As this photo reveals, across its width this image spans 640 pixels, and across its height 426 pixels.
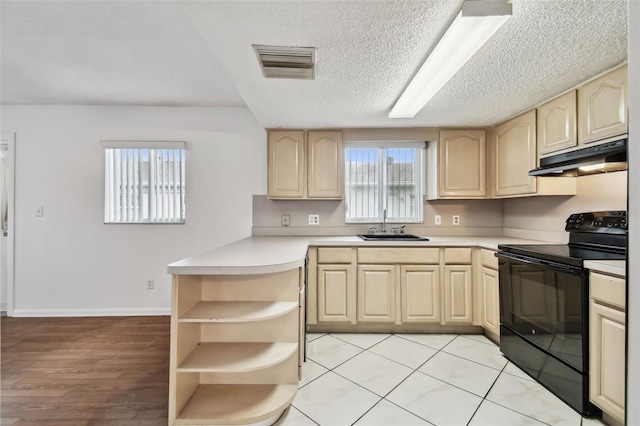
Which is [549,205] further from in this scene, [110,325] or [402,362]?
[110,325]

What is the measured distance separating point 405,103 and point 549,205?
166 cm

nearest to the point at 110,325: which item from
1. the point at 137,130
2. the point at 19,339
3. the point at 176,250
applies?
the point at 19,339

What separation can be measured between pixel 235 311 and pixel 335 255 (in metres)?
1.29

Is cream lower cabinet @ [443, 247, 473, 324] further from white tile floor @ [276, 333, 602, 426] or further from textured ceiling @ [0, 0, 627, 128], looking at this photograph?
textured ceiling @ [0, 0, 627, 128]

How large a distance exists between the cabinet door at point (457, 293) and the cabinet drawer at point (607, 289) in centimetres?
108

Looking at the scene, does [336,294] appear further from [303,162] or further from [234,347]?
[303,162]

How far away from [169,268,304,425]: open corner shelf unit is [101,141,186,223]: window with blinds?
1902mm

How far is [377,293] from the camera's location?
2672 mm

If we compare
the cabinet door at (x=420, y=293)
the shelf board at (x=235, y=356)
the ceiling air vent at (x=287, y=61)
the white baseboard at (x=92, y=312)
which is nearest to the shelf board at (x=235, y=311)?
the shelf board at (x=235, y=356)

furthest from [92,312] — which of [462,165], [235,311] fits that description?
[462,165]

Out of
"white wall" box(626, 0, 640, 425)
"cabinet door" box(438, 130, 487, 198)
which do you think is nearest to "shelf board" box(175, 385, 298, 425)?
"white wall" box(626, 0, 640, 425)

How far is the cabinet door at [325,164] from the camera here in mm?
3010

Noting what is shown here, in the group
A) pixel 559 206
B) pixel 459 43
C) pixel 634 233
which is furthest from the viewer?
pixel 559 206

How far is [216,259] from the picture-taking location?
5.22ft
